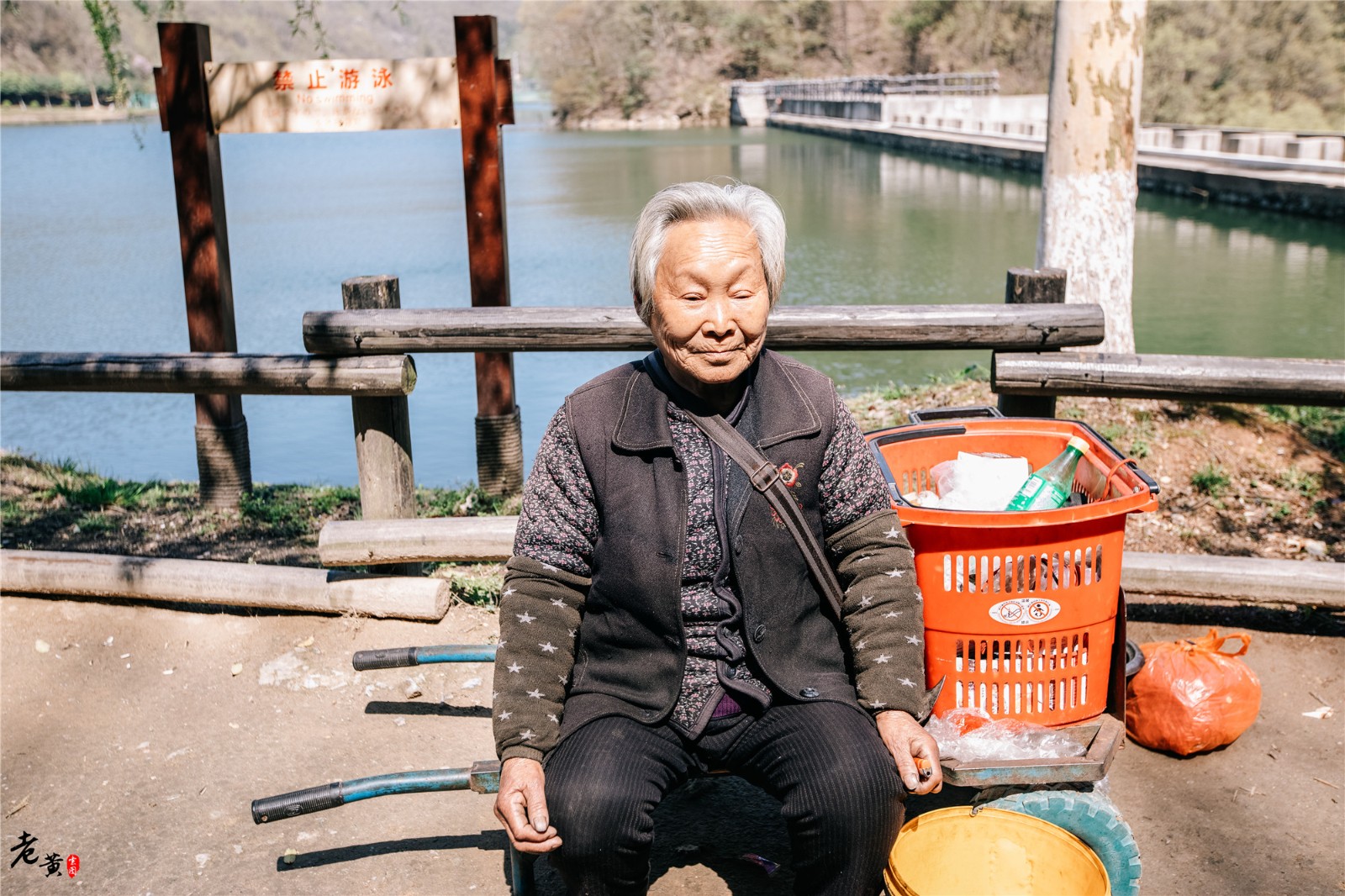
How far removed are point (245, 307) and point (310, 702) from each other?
10062 millimetres

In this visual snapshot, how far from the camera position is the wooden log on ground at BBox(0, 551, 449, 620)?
4.14 metres

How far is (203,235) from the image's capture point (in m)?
5.86

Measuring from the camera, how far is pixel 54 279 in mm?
14938

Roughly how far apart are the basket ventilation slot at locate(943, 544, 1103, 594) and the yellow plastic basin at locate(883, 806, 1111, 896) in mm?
492

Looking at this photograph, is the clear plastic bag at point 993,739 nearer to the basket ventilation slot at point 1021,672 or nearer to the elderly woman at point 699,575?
the basket ventilation slot at point 1021,672

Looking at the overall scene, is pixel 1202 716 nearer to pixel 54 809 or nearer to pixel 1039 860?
pixel 1039 860

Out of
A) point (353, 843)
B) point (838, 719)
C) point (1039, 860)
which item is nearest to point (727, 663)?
point (838, 719)

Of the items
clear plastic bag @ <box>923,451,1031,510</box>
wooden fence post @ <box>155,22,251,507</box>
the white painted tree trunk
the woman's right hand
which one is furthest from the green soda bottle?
wooden fence post @ <box>155,22,251,507</box>

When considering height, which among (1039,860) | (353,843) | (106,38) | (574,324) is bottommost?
(353,843)

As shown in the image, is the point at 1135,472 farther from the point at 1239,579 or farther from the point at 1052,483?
the point at 1239,579

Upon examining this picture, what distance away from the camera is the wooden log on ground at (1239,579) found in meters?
3.86

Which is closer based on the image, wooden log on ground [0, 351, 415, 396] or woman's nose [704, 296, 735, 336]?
woman's nose [704, 296, 735, 336]

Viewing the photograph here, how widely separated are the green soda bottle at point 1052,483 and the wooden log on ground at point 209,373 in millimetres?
2186

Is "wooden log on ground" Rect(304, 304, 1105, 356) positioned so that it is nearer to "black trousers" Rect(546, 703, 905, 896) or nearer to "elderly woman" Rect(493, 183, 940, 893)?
"elderly woman" Rect(493, 183, 940, 893)
